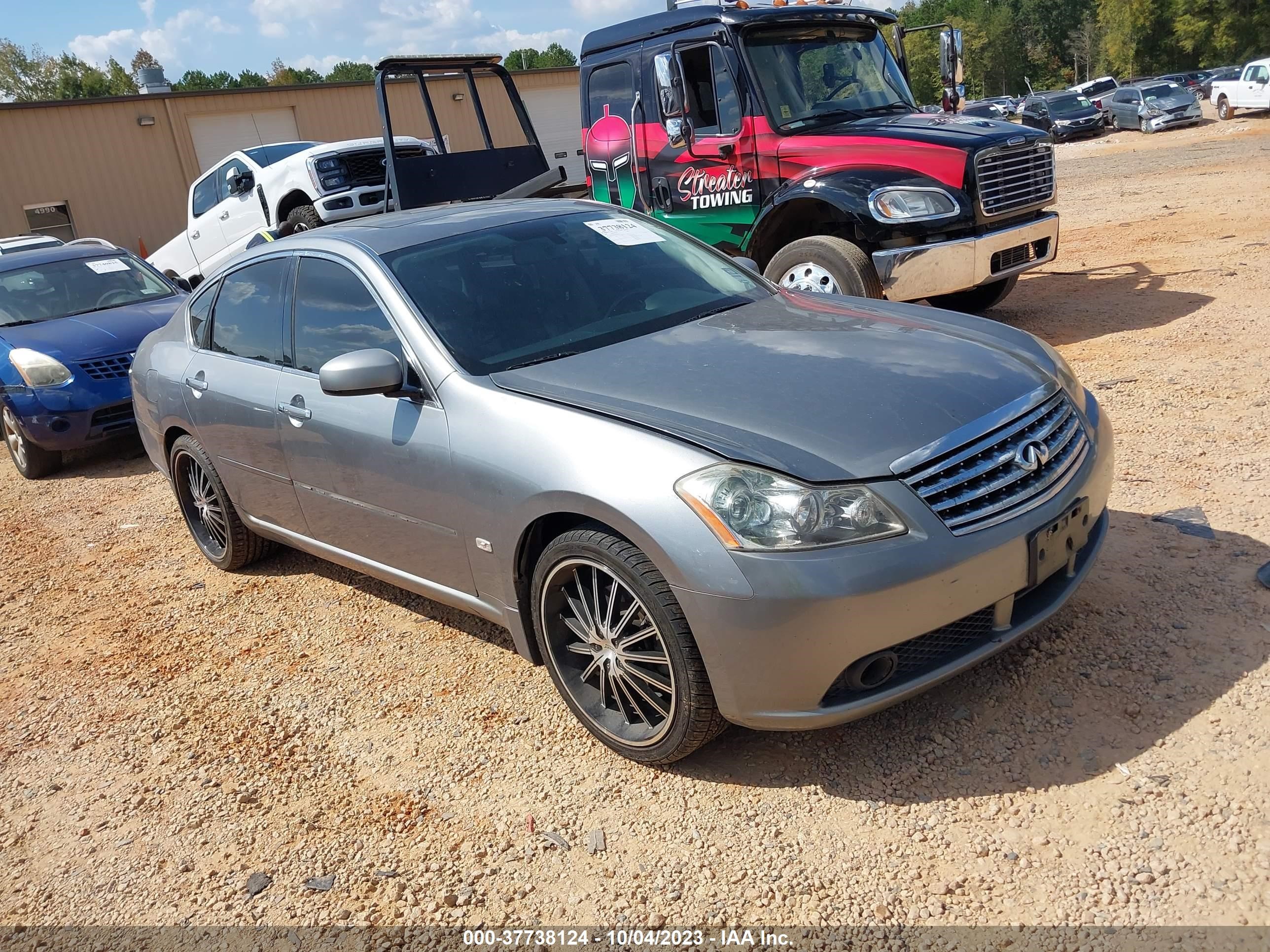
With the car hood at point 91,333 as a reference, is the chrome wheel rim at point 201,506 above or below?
below

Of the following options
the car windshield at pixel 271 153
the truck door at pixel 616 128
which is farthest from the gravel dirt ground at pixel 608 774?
the car windshield at pixel 271 153

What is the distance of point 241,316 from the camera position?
4645 mm

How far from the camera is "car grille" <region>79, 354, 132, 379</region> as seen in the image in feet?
25.0

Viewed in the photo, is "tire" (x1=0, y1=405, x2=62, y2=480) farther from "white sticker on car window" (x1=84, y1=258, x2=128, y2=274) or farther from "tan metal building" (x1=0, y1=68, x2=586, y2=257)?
"tan metal building" (x1=0, y1=68, x2=586, y2=257)

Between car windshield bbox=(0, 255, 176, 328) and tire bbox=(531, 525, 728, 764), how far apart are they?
276 inches

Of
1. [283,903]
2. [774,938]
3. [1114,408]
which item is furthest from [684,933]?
[1114,408]

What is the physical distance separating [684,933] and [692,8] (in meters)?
7.03

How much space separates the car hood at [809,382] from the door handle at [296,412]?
102 cm

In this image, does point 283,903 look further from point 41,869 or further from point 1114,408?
point 1114,408

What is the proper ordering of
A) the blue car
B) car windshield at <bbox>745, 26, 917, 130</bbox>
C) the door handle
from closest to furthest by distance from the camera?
the door handle, the blue car, car windshield at <bbox>745, 26, 917, 130</bbox>

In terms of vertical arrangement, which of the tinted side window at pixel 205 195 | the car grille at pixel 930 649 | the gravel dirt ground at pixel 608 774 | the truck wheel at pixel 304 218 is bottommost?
the gravel dirt ground at pixel 608 774

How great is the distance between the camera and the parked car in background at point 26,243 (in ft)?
35.7

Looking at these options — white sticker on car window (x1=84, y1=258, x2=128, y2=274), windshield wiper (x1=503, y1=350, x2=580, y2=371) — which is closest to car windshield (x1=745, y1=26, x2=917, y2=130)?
windshield wiper (x1=503, y1=350, x2=580, y2=371)

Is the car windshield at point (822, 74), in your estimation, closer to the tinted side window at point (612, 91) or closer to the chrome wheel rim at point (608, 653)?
the tinted side window at point (612, 91)
